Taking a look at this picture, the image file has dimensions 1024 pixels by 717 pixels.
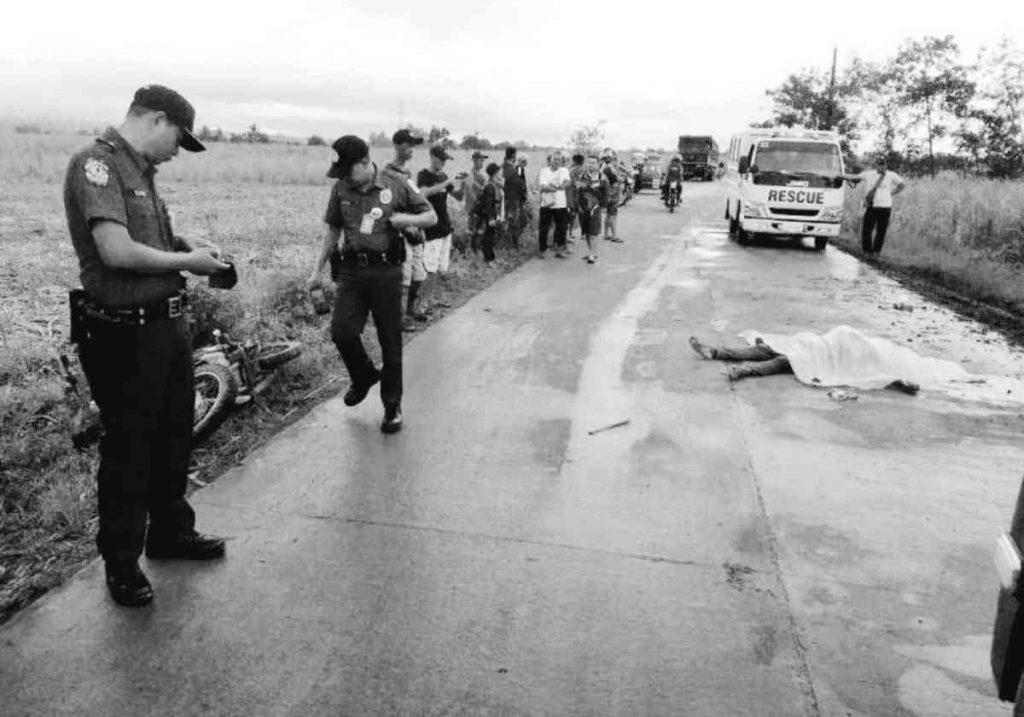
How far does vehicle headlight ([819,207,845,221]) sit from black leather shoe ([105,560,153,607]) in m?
14.6

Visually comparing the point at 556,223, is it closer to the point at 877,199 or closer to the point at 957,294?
the point at 877,199

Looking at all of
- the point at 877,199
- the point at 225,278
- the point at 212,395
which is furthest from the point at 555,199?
the point at 225,278

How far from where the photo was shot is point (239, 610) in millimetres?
3031

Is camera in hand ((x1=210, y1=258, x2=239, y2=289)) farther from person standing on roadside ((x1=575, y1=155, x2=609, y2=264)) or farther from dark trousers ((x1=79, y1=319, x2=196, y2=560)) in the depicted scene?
person standing on roadside ((x1=575, y1=155, x2=609, y2=264))

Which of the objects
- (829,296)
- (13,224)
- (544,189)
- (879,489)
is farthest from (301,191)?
(879,489)

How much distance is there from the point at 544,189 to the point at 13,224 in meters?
10.2

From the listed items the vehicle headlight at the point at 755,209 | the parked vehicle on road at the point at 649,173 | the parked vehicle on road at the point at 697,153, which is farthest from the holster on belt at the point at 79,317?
the parked vehicle on road at the point at 697,153

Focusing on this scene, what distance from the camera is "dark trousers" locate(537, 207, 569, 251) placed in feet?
45.5

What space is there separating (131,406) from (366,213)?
219cm

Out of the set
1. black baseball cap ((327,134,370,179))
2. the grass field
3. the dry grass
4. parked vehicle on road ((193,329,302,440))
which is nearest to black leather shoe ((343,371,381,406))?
the grass field

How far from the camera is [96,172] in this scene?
9.02 feet

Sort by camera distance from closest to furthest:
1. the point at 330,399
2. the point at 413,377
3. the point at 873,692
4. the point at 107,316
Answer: the point at 873,692 → the point at 107,316 → the point at 330,399 → the point at 413,377

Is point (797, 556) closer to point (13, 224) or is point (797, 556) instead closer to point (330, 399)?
point (330, 399)

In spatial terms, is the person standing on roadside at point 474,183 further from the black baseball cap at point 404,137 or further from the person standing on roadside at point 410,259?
the black baseball cap at point 404,137
